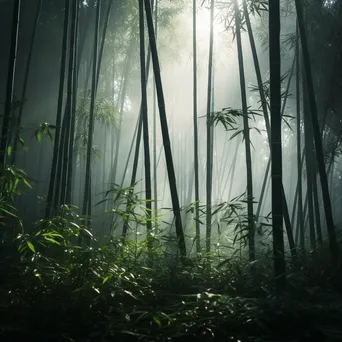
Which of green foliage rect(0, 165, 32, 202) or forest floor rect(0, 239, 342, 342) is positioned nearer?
forest floor rect(0, 239, 342, 342)

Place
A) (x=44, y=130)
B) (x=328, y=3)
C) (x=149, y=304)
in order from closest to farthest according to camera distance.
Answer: (x=149, y=304)
(x=44, y=130)
(x=328, y=3)

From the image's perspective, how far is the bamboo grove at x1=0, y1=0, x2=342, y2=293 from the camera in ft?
9.70

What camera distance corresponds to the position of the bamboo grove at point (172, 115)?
116 inches

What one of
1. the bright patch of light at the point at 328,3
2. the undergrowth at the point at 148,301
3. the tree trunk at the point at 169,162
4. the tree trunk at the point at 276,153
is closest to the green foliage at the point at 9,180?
the undergrowth at the point at 148,301

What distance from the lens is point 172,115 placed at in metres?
11.6

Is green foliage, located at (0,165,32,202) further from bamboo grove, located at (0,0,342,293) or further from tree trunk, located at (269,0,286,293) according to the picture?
tree trunk, located at (269,0,286,293)

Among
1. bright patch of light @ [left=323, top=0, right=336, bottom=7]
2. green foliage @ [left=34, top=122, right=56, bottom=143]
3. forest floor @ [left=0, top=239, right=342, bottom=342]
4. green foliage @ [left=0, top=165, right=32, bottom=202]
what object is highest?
bright patch of light @ [left=323, top=0, right=336, bottom=7]

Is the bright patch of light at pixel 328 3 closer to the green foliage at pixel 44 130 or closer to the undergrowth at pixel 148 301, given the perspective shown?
the undergrowth at pixel 148 301

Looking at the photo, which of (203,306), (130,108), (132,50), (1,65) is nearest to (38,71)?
(1,65)

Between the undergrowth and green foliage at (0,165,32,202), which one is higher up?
green foliage at (0,165,32,202)

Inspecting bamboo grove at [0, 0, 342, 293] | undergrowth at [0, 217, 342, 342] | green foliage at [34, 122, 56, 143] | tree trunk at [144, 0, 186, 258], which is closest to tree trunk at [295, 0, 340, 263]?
bamboo grove at [0, 0, 342, 293]

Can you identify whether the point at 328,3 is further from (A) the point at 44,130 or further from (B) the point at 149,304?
(B) the point at 149,304

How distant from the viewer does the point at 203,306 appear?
2.16 metres

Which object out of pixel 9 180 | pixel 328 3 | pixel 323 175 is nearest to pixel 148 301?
pixel 9 180
